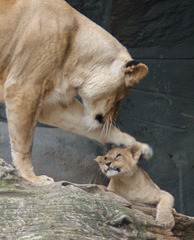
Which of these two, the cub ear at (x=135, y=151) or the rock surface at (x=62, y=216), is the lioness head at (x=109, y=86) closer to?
the cub ear at (x=135, y=151)

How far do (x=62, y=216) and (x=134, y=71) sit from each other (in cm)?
175

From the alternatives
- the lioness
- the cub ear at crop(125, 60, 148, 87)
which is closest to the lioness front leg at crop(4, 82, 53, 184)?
the lioness

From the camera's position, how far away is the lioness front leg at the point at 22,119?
409 cm

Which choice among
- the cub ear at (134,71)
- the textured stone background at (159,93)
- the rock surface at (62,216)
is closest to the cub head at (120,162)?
the cub ear at (134,71)

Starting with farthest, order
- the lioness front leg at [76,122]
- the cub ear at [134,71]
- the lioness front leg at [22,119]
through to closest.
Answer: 1. the lioness front leg at [76,122]
2. the cub ear at [134,71]
3. the lioness front leg at [22,119]

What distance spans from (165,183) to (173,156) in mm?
325

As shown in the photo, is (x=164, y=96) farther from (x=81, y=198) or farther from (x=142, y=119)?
(x=81, y=198)

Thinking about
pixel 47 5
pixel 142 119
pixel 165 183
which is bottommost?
pixel 165 183

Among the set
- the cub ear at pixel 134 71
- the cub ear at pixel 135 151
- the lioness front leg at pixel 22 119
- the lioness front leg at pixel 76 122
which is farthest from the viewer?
the lioness front leg at pixel 76 122

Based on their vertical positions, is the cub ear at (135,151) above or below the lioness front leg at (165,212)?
above

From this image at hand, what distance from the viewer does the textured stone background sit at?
579 centimetres

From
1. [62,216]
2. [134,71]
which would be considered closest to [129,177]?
[134,71]

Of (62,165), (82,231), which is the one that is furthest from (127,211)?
(62,165)

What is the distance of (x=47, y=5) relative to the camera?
4.29 m
